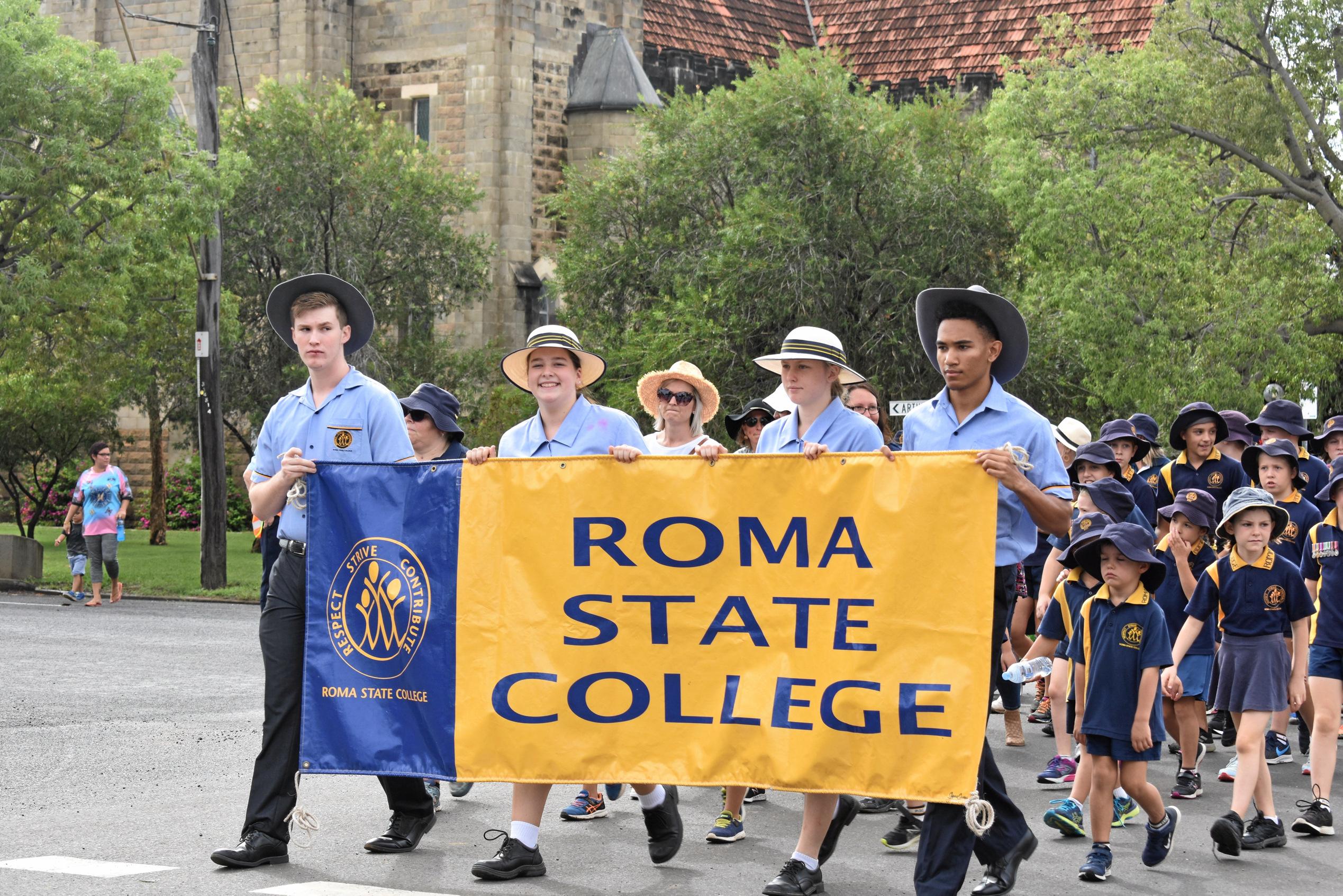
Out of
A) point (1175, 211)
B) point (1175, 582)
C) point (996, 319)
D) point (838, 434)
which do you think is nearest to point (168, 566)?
point (1175, 211)

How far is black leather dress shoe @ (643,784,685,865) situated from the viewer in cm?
698

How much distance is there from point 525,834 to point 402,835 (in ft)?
2.42

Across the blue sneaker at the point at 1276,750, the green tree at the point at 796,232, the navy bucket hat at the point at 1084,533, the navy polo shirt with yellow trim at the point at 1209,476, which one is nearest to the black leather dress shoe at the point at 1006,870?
the navy bucket hat at the point at 1084,533

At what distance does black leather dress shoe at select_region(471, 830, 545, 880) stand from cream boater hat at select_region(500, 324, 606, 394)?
1779 millimetres

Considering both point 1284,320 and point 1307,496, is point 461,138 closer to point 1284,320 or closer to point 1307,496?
point 1284,320

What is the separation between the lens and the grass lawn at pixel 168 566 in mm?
23344

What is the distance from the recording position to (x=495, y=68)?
37.3 metres

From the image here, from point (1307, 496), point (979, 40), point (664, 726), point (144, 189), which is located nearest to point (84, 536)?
point (144, 189)

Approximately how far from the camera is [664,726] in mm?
6520

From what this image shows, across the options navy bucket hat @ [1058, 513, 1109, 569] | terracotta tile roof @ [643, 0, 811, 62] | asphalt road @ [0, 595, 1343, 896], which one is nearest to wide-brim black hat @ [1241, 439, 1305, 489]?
navy bucket hat @ [1058, 513, 1109, 569]

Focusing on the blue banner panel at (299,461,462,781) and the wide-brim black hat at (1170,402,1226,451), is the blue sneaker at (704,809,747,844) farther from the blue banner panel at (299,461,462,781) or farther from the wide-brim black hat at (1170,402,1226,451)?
the wide-brim black hat at (1170,402,1226,451)

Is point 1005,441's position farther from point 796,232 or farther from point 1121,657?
point 796,232

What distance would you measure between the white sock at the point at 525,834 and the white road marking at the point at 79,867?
1314mm

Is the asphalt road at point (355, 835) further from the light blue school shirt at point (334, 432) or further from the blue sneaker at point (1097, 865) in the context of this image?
the light blue school shirt at point (334, 432)
